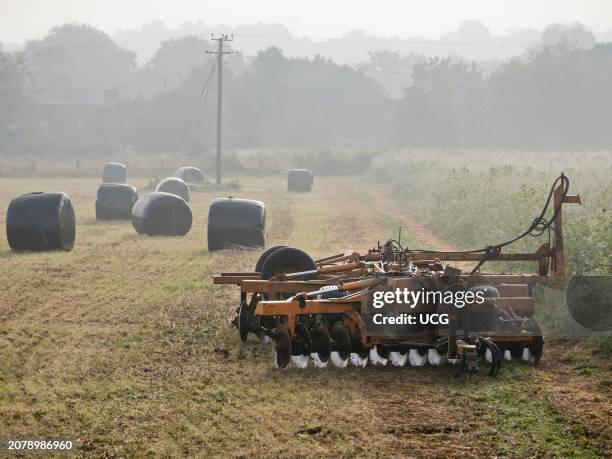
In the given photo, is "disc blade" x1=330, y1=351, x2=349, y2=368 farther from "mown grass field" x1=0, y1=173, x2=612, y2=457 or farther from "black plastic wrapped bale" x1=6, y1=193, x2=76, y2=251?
"black plastic wrapped bale" x1=6, y1=193, x2=76, y2=251

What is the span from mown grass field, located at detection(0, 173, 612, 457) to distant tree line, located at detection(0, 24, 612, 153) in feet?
268

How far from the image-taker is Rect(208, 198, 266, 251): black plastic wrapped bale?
22.8 metres

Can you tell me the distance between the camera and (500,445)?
28.0 feet

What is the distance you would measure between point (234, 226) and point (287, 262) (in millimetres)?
Result: 9053

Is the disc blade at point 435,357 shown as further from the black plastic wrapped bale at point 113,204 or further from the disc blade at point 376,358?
the black plastic wrapped bale at point 113,204

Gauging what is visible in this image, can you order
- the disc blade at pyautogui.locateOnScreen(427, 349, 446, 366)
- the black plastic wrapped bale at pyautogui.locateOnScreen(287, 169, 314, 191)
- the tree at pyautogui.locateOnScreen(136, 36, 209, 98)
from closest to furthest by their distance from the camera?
the disc blade at pyautogui.locateOnScreen(427, 349, 446, 366), the black plastic wrapped bale at pyautogui.locateOnScreen(287, 169, 314, 191), the tree at pyautogui.locateOnScreen(136, 36, 209, 98)

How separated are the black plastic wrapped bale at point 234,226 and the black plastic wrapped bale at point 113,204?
29.5ft

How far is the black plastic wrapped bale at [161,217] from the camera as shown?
26188mm

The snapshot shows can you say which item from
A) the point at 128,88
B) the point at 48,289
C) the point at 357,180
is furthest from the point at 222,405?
the point at 128,88

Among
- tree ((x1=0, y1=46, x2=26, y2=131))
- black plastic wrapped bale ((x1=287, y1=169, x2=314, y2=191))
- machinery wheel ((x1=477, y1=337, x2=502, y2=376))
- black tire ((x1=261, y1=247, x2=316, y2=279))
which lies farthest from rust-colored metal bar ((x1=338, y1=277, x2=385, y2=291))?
tree ((x1=0, y1=46, x2=26, y2=131))

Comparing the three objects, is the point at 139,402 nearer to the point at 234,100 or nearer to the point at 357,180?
the point at 357,180

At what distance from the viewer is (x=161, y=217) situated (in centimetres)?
2627

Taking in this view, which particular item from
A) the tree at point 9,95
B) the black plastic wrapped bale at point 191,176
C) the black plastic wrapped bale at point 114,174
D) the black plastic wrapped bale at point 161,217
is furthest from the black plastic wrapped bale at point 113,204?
the tree at point 9,95

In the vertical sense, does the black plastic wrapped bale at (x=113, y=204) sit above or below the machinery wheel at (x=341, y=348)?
below
